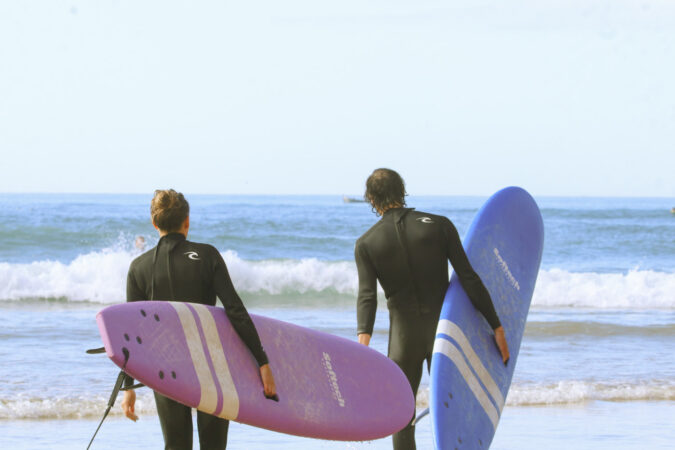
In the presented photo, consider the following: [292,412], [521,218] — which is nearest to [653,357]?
[521,218]

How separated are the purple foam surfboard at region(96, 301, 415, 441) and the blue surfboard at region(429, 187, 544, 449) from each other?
17 centimetres

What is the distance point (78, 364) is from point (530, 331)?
15.0ft

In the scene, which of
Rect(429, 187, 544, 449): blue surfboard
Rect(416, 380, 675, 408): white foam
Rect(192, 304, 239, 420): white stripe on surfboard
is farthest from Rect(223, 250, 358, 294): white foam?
Rect(192, 304, 239, 420): white stripe on surfboard

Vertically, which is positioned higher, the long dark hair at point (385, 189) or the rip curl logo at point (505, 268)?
the long dark hair at point (385, 189)

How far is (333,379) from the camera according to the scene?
3307 mm

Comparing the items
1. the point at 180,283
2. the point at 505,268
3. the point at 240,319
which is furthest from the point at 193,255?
the point at 505,268

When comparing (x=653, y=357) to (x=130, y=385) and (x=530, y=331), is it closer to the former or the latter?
(x=530, y=331)

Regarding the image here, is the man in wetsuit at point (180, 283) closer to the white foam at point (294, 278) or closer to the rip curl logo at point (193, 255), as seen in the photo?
the rip curl logo at point (193, 255)

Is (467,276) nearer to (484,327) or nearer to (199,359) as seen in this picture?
(484,327)

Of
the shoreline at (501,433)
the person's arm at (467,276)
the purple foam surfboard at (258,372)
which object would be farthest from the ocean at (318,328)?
the person's arm at (467,276)

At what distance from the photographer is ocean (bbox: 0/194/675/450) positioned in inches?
188

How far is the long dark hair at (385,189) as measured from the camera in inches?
132

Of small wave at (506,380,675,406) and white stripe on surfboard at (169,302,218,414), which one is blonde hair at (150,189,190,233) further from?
small wave at (506,380,675,406)

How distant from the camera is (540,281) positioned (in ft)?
46.8
